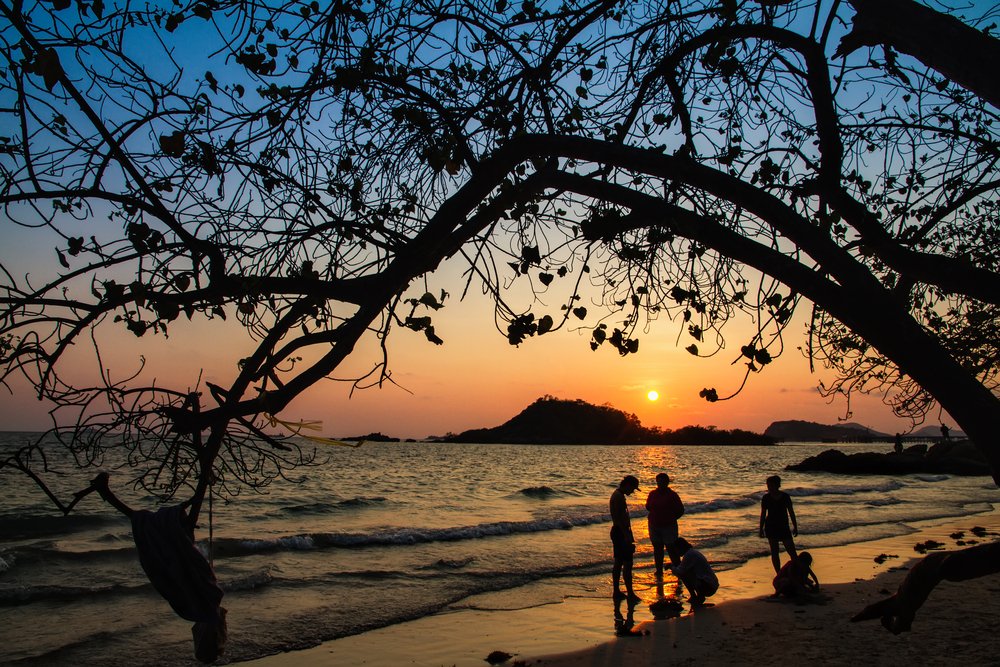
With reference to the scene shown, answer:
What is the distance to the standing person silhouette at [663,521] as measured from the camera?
435 inches

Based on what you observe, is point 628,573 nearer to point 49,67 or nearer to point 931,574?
point 931,574

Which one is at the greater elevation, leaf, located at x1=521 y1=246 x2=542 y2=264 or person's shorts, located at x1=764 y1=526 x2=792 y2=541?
leaf, located at x1=521 y1=246 x2=542 y2=264

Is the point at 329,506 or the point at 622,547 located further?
the point at 329,506

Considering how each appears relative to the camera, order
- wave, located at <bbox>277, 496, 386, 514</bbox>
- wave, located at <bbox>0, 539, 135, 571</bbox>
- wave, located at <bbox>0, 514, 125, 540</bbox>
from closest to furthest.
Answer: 1. wave, located at <bbox>0, 539, 135, 571</bbox>
2. wave, located at <bbox>0, 514, 125, 540</bbox>
3. wave, located at <bbox>277, 496, 386, 514</bbox>

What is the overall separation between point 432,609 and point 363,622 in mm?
1317

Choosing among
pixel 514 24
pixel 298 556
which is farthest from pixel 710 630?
pixel 298 556

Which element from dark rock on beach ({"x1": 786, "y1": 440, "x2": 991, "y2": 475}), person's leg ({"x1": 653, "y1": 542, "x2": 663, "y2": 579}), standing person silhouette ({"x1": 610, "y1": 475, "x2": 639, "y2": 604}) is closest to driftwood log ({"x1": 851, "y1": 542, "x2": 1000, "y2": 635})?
standing person silhouette ({"x1": 610, "y1": 475, "x2": 639, "y2": 604})

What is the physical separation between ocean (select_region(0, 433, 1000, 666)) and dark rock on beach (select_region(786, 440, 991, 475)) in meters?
10.9

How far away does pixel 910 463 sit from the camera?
44.8 meters

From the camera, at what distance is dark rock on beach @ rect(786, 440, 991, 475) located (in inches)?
1651

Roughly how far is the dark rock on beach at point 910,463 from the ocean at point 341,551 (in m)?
10.9

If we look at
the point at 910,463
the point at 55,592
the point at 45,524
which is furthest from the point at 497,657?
the point at 910,463

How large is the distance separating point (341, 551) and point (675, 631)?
Result: 35.5ft

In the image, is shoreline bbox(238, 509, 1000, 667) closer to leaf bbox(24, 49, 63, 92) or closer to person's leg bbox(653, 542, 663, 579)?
person's leg bbox(653, 542, 663, 579)
